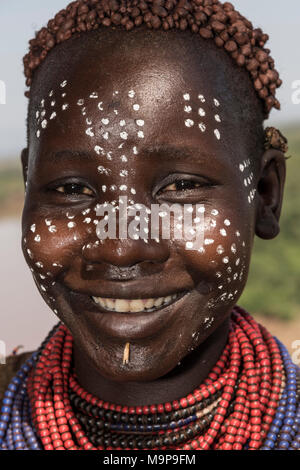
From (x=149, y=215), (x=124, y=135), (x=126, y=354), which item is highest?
(x=124, y=135)

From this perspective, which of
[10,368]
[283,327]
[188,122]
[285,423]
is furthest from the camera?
[283,327]

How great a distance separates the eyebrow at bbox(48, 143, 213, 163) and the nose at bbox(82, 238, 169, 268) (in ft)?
0.91

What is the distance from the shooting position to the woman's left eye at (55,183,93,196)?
2117 mm

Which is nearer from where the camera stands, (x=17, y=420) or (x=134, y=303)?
(x=134, y=303)

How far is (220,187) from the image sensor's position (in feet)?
6.96

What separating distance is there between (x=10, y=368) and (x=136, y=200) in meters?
1.26

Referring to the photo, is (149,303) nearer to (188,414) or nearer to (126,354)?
(126,354)

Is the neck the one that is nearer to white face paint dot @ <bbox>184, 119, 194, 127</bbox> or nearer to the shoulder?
the shoulder

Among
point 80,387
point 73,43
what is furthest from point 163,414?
point 73,43

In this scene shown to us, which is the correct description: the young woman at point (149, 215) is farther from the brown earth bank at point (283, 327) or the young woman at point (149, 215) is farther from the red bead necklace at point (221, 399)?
the brown earth bank at point (283, 327)

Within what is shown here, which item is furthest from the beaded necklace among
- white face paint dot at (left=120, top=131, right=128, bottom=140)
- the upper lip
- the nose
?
white face paint dot at (left=120, top=131, right=128, bottom=140)

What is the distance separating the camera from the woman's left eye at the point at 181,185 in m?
2.07

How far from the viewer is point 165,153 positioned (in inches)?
79.4

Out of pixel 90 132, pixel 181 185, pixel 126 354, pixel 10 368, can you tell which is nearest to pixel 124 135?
pixel 90 132
